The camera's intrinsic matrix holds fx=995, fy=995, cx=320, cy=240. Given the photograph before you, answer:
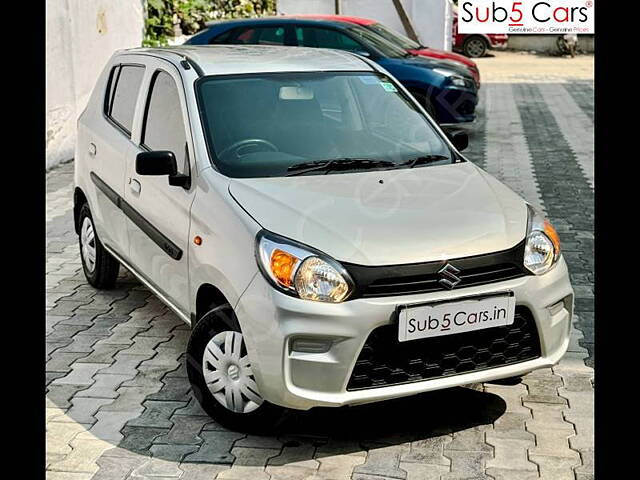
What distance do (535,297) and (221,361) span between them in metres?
1.42

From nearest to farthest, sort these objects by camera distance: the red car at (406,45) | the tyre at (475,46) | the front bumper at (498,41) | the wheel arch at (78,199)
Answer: the wheel arch at (78,199) < the red car at (406,45) < the tyre at (475,46) < the front bumper at (498,41)

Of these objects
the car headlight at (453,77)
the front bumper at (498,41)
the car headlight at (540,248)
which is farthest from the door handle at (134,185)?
the front bumper at (498,41)

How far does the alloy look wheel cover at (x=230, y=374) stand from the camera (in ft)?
14.3

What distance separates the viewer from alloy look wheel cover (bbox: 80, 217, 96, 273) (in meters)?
6.70

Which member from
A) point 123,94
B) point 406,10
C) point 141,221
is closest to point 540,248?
point 141,221

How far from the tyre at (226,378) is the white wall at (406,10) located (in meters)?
18.6

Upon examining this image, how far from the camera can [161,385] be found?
5.16 m

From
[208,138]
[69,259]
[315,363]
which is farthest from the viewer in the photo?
[69,259]

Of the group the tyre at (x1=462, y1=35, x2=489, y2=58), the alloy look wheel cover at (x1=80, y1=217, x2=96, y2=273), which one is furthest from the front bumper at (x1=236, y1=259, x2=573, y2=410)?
the tyre at (x1=462, y1=35, x2=489, y2=58)

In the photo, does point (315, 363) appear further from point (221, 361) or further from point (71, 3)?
point (71, 3)

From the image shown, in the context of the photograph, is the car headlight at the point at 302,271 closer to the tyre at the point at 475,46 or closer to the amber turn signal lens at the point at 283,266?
the amber turn signal lens at the point at 283,266
